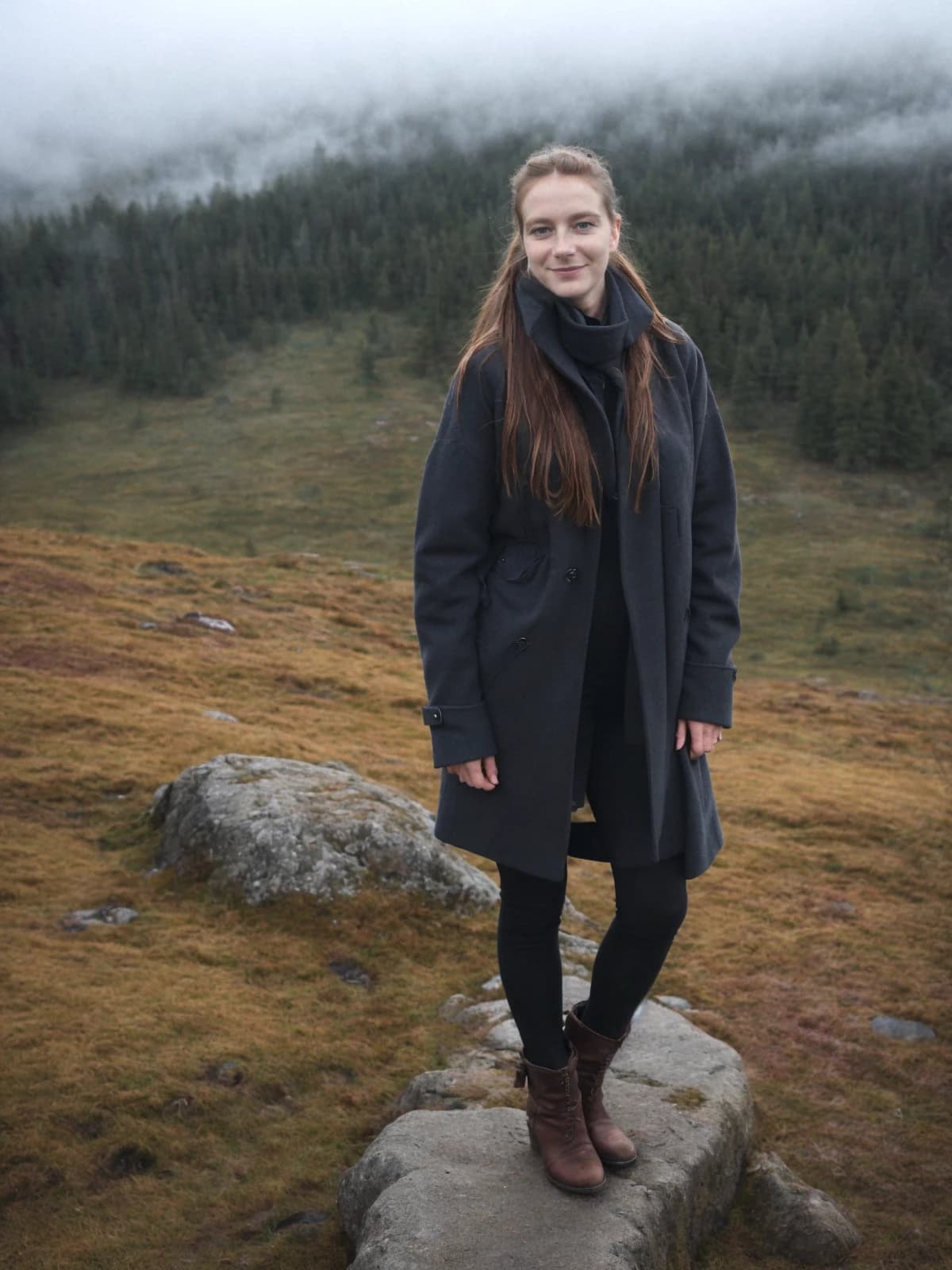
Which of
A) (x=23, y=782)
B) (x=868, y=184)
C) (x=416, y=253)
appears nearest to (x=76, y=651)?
(x=23, y=782)

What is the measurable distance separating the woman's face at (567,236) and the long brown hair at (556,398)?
0.06m

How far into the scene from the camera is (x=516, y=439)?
304 centimetres

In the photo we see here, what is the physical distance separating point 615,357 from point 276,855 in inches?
186

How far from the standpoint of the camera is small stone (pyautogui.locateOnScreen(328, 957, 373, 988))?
5977 millimetres

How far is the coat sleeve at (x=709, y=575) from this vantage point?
3.25 metres

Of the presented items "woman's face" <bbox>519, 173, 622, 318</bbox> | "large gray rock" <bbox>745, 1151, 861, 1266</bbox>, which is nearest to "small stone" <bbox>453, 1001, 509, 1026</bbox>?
"large gray rock" <bbox>745, 1151, 861, 1266</bbox>

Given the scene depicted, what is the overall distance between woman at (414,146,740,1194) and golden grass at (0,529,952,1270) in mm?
1867

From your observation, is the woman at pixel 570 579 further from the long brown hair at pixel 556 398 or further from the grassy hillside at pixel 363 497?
the grassy hillside at pixel 363 497

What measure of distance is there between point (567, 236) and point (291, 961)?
4618 millimetres

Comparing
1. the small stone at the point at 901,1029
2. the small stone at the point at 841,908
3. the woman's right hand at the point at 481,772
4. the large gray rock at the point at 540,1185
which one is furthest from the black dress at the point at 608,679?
the small stone at the point at 841,908

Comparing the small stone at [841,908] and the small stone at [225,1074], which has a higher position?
the small stone at [225,1074]

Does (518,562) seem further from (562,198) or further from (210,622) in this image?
(210,622)

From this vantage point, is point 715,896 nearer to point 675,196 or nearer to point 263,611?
point 263,611

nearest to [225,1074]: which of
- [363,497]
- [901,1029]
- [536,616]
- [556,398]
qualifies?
[536,616]
